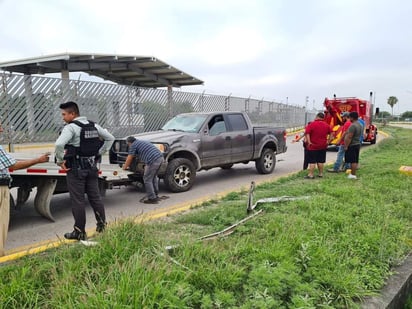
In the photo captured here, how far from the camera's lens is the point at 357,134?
27.2 feet

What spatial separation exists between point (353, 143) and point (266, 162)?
242 centimetres

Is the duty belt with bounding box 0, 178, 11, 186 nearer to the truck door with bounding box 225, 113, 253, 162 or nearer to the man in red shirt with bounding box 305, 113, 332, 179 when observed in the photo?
the truck door with bounding box 225, 113, 253, 162

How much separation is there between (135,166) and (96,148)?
2.38 m

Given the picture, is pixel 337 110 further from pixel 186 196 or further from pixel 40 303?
pixel 40 303

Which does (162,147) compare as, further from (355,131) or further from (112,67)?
(112,67)

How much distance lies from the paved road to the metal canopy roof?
878 centimetres

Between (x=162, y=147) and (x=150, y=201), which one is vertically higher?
(x=162, y=147)

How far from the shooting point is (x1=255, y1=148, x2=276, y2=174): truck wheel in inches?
379

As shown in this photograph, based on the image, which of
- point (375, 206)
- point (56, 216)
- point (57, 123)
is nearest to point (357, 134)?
point (375, 206)

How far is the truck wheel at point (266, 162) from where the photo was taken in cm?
962

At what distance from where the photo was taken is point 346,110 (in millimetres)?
17469

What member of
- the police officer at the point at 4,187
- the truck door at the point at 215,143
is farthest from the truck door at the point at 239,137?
the police officer at the point at 4,187

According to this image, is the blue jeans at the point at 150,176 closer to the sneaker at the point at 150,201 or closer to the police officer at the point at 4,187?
the sneaker at the point at 150,201

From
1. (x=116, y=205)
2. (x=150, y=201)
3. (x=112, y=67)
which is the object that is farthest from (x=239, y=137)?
(x=112, y=67)
